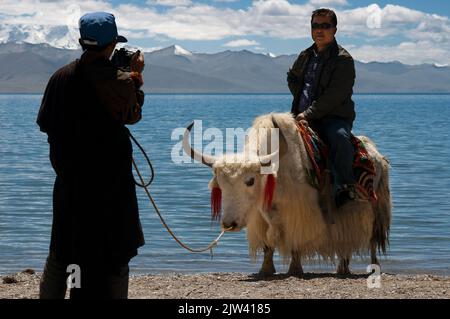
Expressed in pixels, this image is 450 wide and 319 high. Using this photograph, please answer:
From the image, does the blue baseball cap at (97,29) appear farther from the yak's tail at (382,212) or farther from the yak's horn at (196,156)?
the yak's tail at (382,212)

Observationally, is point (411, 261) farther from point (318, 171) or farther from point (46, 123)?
point (46, 123)

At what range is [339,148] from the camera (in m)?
5.77

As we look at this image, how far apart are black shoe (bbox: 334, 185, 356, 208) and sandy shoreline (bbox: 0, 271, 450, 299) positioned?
1.70 ft

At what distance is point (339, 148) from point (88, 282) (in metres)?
2.84

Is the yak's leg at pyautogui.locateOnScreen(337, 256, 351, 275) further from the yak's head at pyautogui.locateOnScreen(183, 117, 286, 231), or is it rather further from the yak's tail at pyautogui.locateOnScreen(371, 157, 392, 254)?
the yak's head at pyautogui.locateOnScreen(183, 117, 286, 231)

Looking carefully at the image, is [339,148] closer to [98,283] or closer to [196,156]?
[196,156]

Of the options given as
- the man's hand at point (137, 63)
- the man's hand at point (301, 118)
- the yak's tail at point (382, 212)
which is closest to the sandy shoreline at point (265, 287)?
the yak's tail at point (382, 212)

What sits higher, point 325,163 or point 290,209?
point 325,163

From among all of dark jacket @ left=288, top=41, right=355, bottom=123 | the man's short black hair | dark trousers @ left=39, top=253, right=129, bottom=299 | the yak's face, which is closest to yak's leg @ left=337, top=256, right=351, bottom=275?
dark jacket @ left=288, top=41, right=355, bottom=123

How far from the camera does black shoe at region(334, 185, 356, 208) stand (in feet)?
19.1

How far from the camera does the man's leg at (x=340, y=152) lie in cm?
577

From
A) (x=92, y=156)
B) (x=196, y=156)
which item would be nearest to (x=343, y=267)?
(x=196, y=156)
